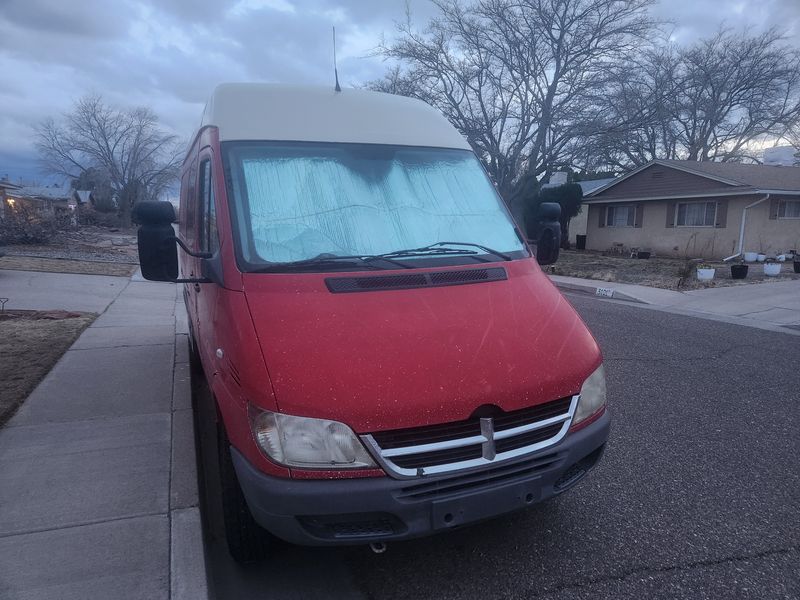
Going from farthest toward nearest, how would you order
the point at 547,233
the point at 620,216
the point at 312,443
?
the point at 620,216
the point at 547,233
the point at 312,443

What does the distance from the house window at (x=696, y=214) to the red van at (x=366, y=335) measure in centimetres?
2288

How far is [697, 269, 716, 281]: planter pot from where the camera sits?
1602cm

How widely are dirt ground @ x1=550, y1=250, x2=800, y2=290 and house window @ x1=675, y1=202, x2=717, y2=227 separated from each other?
199 cm

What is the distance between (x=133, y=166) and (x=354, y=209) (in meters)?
65.9

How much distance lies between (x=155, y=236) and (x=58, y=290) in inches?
378

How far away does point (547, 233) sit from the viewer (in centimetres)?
446

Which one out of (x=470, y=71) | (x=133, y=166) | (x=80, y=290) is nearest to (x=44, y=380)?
(x=80, y=290)

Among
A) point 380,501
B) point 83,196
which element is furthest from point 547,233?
point 83,196

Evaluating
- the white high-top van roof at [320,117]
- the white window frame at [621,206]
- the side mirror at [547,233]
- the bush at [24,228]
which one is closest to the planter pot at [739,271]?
the white window frame at [621,206]

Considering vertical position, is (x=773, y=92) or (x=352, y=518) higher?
(x=773, y=92)

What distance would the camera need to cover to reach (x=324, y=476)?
2.44 meters

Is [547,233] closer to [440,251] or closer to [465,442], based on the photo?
[440,251]

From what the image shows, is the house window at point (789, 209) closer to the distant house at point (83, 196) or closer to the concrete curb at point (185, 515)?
the concrete curb at point (185, 515)

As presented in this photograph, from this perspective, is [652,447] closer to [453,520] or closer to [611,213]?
[453,520]
